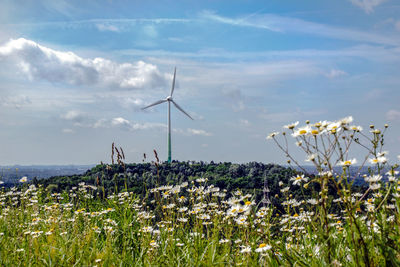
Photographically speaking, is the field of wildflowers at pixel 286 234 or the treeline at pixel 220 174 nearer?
the field of wildflowers at pixel 286 234

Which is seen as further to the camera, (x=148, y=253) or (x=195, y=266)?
(x=148, y=253)

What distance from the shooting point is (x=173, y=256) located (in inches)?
217

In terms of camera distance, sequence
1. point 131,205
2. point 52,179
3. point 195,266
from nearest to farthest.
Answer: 1. point 195,266
2. point 131,205
3. point 52,179

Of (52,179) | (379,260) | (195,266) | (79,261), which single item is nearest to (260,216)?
(195,266)

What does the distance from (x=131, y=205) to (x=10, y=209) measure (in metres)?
3.87

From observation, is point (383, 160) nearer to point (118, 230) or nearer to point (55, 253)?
point (55, 253)

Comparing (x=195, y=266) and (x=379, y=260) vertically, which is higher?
(x=379, y=260)

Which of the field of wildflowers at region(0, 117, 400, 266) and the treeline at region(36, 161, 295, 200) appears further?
the treeline at region(36, 161, 295, 200)

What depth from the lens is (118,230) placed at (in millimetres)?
7516

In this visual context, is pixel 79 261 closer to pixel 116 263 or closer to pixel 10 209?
pixel 116 263

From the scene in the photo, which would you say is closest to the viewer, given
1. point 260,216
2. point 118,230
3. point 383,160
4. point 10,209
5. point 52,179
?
point 383,160

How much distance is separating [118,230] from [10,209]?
4.13 meters

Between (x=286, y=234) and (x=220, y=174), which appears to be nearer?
(x=286, y=234)

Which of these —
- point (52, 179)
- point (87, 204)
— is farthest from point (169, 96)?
point (87, 204)
